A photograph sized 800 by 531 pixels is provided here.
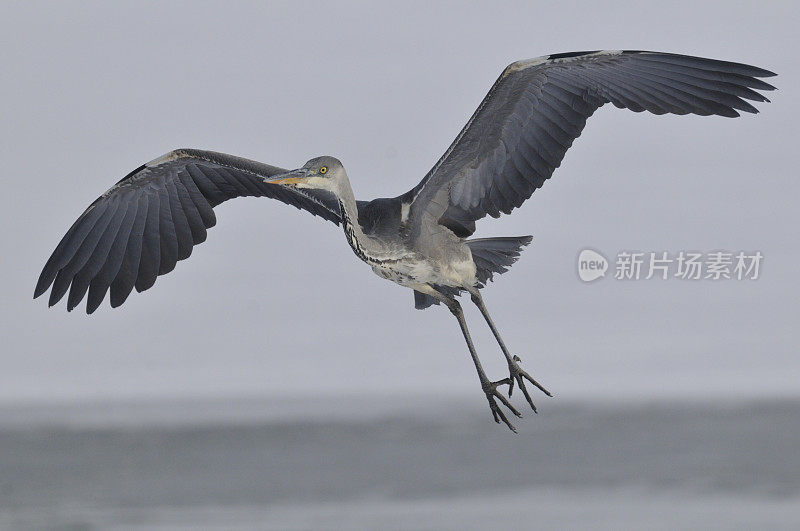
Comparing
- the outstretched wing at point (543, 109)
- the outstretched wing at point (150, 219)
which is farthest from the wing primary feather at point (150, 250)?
the outstretched wing at point (543, 109)

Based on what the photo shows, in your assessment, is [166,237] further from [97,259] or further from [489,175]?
[489,175]

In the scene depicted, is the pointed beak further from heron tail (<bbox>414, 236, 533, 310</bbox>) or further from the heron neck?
heron tail (<bbox>414, 236, 533, 310</bbox>)

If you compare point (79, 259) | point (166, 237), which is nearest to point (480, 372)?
point (166, 237)

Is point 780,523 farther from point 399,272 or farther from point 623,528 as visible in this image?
point 399,272

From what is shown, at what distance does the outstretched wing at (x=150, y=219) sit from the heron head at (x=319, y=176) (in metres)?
1.12

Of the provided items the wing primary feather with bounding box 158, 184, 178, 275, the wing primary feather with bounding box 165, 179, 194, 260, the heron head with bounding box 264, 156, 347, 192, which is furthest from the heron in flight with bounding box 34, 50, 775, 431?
the wing primary feather with bounding box 165, 179, 194, 260

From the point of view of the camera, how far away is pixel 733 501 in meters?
46.2

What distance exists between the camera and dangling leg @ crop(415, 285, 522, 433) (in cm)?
879

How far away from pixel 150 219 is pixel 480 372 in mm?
3351

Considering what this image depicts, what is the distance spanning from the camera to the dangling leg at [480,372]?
28.8ft

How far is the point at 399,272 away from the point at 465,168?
90 centimetres

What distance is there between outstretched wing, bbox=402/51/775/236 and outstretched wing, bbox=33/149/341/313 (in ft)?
3.53

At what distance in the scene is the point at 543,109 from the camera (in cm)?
952

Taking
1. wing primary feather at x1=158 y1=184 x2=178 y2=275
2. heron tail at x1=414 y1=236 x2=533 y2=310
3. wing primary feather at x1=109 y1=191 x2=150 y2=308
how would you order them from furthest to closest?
wing primary feather at x1=158 y1=184 x2=178 y2=275 → wing primary feather at x1=109 y1=191 x2=150 y2=308 → heron tail at x1=414 y1=236 x2=533 y2=310
